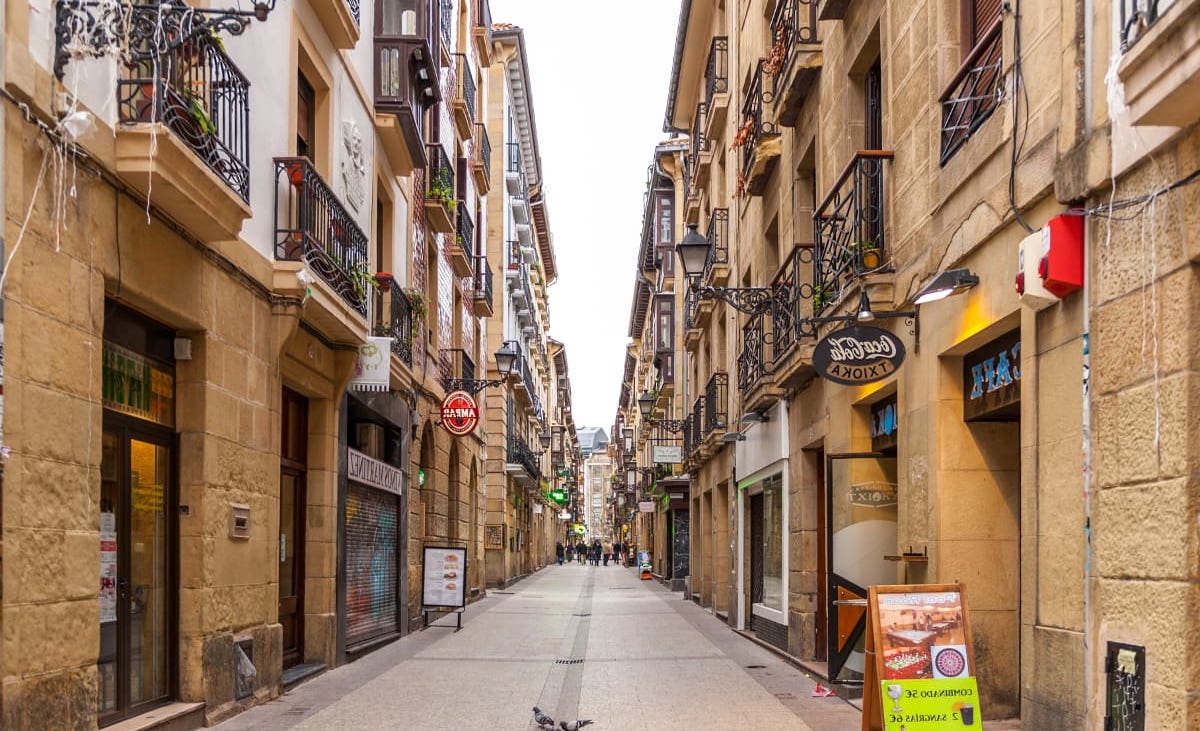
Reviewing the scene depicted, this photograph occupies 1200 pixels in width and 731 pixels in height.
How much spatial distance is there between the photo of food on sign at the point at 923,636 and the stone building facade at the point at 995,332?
40cm

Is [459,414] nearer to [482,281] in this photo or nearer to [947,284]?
[482,281]

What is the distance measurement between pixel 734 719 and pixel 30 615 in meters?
5.63

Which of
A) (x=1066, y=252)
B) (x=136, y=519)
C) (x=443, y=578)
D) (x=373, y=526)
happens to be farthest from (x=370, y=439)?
(x=1066, y=252)

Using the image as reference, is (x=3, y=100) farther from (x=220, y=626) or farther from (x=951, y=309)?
(x=951, y=309)

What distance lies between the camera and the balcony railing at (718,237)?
2336 cm

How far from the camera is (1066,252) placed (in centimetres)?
630

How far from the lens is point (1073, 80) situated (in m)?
6.32

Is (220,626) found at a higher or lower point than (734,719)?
higher

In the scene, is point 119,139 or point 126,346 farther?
point 126,346

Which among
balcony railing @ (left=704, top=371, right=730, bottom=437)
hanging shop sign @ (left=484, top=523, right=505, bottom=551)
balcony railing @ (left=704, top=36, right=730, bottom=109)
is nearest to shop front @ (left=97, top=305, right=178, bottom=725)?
balcony railing @ (left=704, top=371, right=730, bottom=437)

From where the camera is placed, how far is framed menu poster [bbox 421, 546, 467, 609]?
62.4 feet

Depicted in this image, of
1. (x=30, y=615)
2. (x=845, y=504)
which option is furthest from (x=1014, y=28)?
(x=30, y=615)

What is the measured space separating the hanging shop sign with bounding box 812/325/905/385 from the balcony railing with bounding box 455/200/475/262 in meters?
15.1

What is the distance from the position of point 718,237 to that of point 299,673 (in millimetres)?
14251
